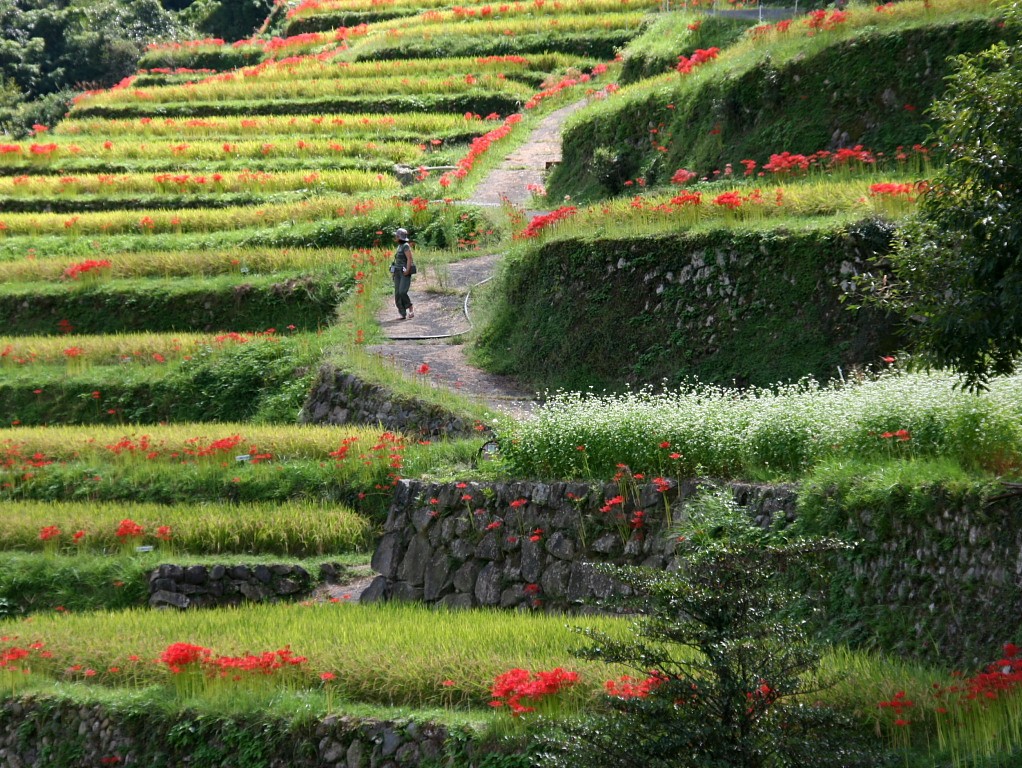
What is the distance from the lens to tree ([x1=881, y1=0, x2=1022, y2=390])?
330 inches

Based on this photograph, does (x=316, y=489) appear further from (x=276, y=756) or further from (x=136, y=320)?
(x=136, y=320)

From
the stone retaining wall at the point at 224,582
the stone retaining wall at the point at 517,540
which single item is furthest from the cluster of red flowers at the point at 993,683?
the stone retaining wall at the point at 224,582

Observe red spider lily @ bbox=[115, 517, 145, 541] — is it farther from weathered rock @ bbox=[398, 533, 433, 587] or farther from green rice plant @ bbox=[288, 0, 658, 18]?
green rice plant @ bbox=[288, 0, 658, 18]

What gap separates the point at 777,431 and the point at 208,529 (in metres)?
7.62

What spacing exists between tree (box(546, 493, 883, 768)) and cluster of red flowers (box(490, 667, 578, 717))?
1008 millimetres

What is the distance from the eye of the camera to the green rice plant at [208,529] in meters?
15.9

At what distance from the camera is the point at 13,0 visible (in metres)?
77.3

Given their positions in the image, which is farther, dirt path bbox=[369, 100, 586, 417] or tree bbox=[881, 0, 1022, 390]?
dirt path bbox=[369, 100, 586, 417]

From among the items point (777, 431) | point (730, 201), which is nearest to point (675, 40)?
point (730, 201)

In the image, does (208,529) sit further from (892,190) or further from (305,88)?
(305,88)

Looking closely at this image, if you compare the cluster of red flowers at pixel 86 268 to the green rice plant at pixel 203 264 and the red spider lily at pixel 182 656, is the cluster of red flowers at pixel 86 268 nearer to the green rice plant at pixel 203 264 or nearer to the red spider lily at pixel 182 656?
the green rice plant at pixel 203 264

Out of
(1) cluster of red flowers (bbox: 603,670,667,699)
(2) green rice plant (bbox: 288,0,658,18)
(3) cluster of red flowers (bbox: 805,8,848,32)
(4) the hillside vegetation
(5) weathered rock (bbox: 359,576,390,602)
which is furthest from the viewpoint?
(2) green rice plant (bbox: 288,0,658,18)

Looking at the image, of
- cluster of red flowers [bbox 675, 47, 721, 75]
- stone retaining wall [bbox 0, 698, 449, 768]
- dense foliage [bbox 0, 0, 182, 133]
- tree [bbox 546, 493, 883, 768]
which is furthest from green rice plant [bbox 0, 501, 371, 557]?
dense foliage [bbox 0, 0, 182, 133]

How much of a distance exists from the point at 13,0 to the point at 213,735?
76.5 m
